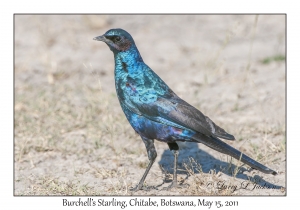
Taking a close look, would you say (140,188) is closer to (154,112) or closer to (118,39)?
(154,112)

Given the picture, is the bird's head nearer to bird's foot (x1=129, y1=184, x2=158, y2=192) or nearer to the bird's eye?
the bird's eye

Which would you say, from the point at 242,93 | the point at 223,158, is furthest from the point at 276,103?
the point at 223,158

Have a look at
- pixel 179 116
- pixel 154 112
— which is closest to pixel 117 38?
pixel 154 112

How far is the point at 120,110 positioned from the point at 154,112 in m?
2.67

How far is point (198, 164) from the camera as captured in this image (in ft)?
20.9

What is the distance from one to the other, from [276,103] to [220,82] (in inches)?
52.6

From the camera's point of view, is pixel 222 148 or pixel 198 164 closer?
pixel 222 148

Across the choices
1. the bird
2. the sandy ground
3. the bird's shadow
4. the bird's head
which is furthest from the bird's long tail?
the bird's head

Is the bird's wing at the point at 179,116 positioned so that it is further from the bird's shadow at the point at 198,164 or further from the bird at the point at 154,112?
the bird's shadow at the point at 198,164

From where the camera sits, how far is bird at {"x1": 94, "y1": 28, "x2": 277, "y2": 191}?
18.3 ft

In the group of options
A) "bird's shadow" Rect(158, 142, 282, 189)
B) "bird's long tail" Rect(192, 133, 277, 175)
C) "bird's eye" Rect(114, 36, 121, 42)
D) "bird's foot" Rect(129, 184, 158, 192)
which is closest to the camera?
"bird's long tail" Rect(192, 133, 277, 175)

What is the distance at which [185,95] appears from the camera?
8859 mm
